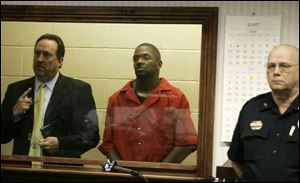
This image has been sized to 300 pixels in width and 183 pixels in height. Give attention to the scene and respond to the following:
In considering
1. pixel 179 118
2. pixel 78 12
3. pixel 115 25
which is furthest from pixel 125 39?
pixel 179 118

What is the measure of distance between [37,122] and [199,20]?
1497 millimetres

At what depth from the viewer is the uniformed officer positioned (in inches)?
104

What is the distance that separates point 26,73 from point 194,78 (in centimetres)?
134

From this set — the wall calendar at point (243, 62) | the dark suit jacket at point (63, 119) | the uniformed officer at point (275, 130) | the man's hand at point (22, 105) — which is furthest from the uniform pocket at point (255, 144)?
the man's hand at point (22, 105)

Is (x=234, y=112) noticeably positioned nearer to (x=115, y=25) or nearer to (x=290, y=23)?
(x=290, y=23)

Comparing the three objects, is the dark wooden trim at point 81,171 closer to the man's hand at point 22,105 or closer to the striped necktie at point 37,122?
the striped necktie at point 37,122

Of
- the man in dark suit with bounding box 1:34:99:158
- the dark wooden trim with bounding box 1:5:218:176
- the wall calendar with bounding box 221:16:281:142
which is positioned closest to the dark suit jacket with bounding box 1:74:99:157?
the man in dark suit with bounding box 1:34:99:158

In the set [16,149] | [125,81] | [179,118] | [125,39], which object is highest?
[125,39]

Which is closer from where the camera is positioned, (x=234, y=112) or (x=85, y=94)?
(x=234, y=112)

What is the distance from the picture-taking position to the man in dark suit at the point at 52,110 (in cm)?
342

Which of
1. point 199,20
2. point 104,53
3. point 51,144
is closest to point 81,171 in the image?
point 51,144

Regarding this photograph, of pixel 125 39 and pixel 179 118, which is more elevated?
pixel 125 39

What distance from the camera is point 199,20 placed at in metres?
3.26

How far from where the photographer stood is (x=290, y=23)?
10.4 ft
